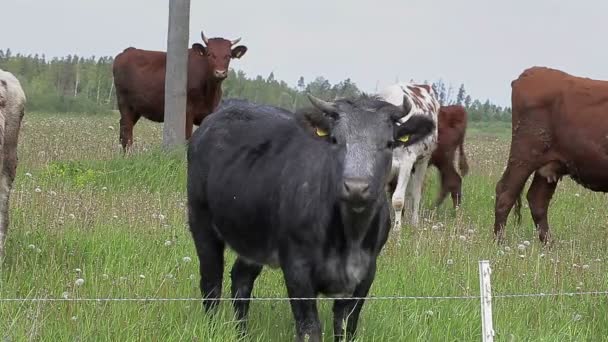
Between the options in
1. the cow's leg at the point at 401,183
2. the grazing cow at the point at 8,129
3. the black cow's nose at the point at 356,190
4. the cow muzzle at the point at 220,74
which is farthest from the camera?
the cow muzzle at the point at 220,74

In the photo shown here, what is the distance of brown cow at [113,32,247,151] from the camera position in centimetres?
1617

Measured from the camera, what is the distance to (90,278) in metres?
6.60

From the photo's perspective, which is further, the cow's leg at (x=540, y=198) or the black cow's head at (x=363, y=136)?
the cow's leg at (x=540, y=198)

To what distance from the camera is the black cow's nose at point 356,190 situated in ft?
16.2

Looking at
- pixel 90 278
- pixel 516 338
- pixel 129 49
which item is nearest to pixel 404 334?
pixel 516 338

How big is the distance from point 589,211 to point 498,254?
525 centimetres

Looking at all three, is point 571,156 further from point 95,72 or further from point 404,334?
point 95,72

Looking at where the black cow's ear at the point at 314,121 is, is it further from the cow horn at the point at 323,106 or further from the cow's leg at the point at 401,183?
the cow's leg at the point at 401,183

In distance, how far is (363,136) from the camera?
5.27 meters

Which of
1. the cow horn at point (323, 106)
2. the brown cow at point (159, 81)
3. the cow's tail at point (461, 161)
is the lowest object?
the cow's tail at point (461, 161)

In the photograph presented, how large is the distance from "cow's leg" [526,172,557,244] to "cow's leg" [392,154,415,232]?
1.63 m

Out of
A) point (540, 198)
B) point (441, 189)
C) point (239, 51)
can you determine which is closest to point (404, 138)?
point (540, 198)

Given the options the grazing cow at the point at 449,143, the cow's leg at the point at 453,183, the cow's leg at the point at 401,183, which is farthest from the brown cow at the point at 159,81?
the cow's leg at the point at 401,183

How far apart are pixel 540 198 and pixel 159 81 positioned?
27.2 ft
